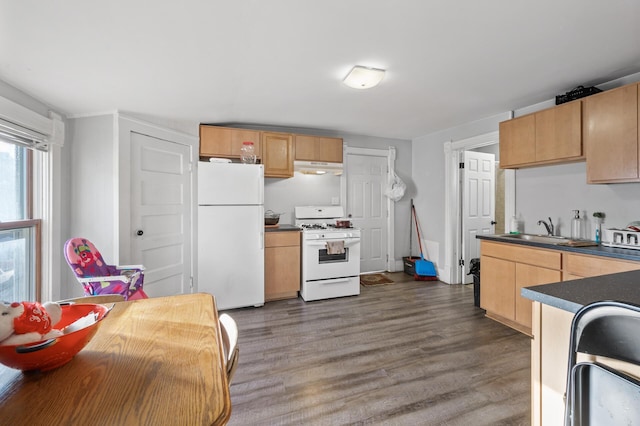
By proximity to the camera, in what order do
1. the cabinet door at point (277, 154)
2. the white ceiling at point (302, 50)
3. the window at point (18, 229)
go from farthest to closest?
the cabinet door at point (277, 154) → the window at point (18, 229) → the white ceiling at point (302, 50)

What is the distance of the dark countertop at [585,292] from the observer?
2.97ft

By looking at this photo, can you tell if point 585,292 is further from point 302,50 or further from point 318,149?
point 318,149

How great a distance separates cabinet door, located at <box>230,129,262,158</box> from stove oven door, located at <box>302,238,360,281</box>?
4.64 ft

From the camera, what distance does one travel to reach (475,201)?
416 cm

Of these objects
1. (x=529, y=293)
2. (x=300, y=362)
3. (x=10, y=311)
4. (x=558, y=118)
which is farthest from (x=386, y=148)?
(x=10, y=311)

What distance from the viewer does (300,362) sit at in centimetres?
212

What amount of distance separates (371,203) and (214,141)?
101 inches

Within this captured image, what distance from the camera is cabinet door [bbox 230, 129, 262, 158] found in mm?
3559

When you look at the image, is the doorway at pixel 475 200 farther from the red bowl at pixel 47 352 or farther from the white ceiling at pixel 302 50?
the red bowl at pixel 47 352

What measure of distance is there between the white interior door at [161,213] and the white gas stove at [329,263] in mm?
Result: 1445

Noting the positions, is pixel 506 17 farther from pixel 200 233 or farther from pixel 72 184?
pixel 72 184

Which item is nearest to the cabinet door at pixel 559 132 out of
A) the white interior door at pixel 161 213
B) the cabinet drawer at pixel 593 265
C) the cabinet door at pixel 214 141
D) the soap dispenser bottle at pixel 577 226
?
the soap dispenser bottle at pixel 577 226

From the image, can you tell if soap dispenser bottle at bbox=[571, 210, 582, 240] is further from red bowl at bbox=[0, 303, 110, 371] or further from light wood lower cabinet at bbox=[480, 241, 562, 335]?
red bowl at bbox=[0, 303, 110, 371]

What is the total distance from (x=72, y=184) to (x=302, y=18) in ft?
9.30
